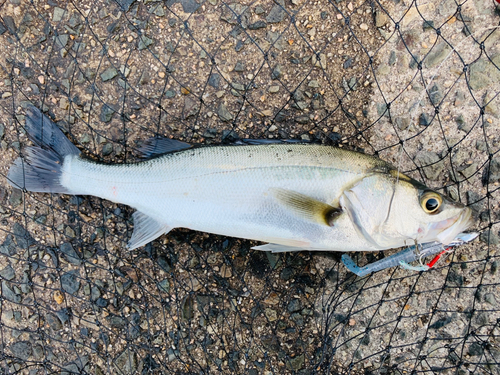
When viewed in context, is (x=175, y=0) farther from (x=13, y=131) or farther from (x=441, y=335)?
(x=441, y=335)

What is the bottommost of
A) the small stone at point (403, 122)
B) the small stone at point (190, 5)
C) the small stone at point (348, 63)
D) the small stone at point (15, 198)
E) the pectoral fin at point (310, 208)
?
the pectoral fin at point (310, 208)

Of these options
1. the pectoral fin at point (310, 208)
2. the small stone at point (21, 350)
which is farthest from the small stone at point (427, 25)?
the small stone at point (21, 350)

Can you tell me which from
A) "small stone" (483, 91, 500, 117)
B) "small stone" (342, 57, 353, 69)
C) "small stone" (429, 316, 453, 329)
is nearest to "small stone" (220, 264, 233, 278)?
"small stone" (429, 316, 453, 329)

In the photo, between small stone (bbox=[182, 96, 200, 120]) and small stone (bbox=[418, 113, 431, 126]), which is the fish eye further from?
small stone (bbox=[182, 96, 200, 120])

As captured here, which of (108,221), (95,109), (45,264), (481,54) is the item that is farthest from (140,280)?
(481,54)

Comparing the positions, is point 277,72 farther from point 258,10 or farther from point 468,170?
point 468,170

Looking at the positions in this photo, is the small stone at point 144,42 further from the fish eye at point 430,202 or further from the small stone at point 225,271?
the fish eye at point 430,202
